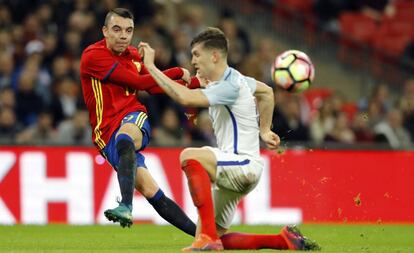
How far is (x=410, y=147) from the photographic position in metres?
15.8

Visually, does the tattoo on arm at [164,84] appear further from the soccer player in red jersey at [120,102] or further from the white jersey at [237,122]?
the soccer player in red jersey at [120,102]

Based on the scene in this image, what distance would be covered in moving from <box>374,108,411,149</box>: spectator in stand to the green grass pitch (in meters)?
3.15

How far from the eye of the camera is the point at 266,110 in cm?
944

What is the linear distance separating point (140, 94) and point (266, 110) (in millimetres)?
6912

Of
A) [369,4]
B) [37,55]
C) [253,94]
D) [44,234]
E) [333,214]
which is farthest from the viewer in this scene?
[369,4]

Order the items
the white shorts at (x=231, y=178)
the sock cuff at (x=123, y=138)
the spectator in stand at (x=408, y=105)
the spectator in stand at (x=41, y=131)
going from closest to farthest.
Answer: the white shorts at (x=231, y=178)
the sock cuff at (x=123, y=138)
the spectator in stand at (x=41, y=131)
the spectator in stand at (x=408, y=105)

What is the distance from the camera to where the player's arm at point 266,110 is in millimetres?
9344

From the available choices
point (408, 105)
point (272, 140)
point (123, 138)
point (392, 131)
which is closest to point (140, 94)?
point (392, 131)

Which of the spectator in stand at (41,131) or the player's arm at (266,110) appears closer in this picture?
the player's arm at (266,110)

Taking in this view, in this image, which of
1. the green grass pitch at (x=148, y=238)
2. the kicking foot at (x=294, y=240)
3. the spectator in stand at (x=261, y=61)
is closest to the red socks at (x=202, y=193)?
the kicking foot at (x=294, y=240)

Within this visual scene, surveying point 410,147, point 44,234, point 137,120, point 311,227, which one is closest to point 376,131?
point 410,147

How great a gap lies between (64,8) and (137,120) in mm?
7609

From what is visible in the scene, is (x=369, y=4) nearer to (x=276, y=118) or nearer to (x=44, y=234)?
(x=276, y=118)

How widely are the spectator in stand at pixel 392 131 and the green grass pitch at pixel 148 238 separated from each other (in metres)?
3.15
